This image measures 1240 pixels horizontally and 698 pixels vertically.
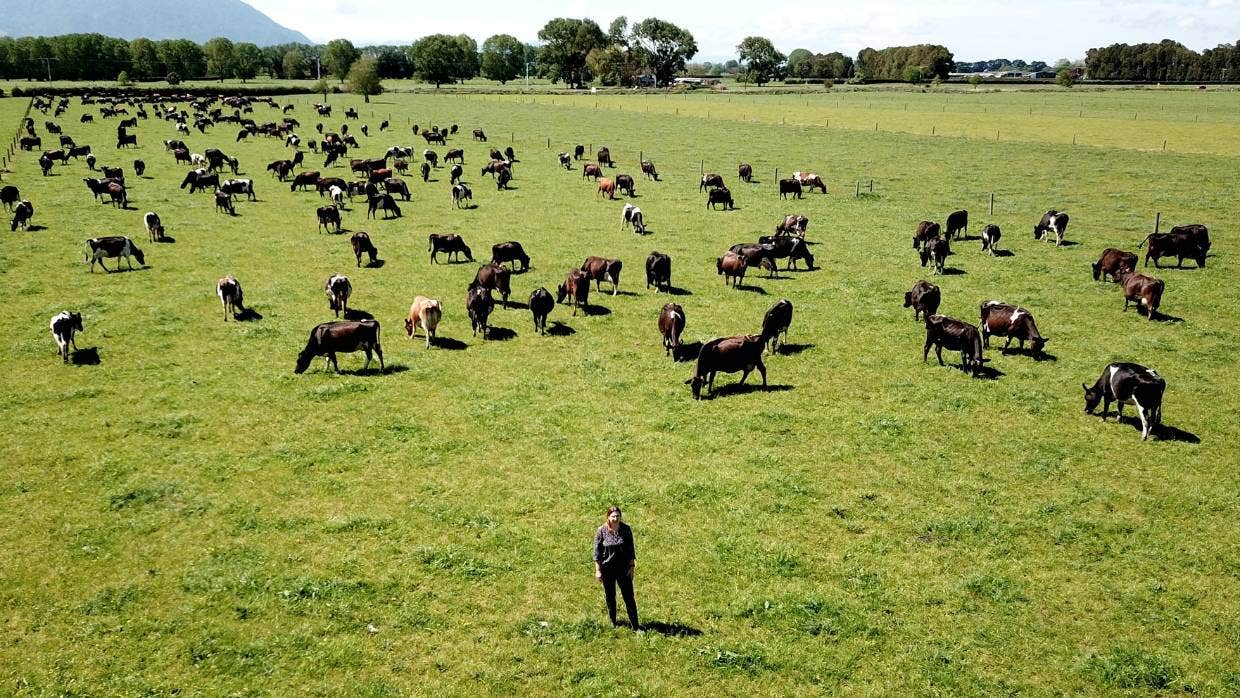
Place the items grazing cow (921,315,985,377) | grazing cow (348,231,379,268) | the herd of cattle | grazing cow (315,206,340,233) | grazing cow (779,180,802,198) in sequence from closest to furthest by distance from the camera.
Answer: the herd of cattle < grazing cow (921,315,985,377) < grazing cow (348,231,379,268) < grazing cow (315,206,340,233) < grazing cow (779,180,802,198)

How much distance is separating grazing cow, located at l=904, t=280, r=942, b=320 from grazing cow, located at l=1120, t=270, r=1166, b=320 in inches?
262

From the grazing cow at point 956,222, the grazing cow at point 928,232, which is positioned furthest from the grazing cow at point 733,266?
the grazing cow at point 956,222

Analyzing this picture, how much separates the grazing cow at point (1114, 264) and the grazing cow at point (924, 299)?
869 centimetres

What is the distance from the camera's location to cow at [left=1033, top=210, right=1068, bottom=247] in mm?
34562

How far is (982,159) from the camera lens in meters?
61.1

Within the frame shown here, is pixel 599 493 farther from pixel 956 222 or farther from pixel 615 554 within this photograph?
pixel 956 222

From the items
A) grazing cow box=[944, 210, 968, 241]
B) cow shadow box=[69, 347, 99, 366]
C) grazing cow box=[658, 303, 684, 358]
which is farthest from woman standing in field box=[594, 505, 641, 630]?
grazing cow box=[944, 210, 968, 241]

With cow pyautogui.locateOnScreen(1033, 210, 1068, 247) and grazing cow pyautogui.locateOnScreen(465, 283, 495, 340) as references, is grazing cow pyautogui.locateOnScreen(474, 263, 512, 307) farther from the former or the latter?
cow pyautogui.locateOnScreen(1033, 210, 1068, 247)

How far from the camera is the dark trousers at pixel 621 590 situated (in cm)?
1021

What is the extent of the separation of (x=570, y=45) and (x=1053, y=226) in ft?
563

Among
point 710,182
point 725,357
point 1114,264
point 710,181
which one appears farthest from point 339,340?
point 710,182

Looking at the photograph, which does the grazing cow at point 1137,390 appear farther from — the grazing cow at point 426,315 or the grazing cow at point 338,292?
the grazing cow at point 338,292

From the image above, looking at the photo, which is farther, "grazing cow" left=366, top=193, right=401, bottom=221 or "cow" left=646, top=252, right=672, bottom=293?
"grazing cow" left=366, top=193, right=401, bottom=221

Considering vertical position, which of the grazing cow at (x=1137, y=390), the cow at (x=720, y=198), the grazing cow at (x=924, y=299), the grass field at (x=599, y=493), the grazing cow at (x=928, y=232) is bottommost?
the grass field at (x=599, y=493)
